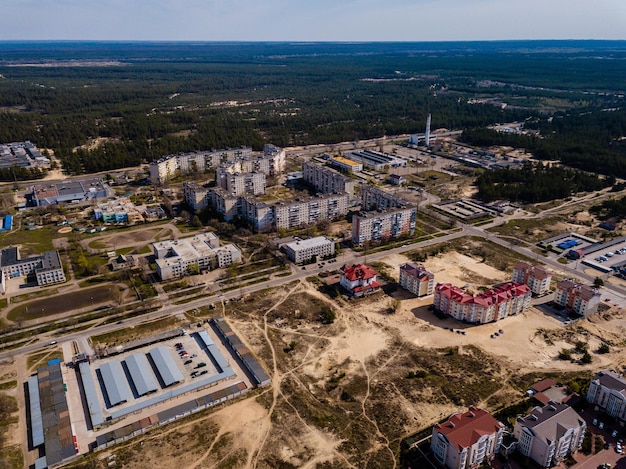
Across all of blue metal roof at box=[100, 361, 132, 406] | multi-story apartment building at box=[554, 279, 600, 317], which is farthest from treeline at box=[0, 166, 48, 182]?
multi-story apartment building at box=[554, 279, 600, 317]

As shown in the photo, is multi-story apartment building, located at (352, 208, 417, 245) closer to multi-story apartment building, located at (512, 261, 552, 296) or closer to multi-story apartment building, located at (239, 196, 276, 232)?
multi-story apartment building, located at (239, 196, 276, 232)

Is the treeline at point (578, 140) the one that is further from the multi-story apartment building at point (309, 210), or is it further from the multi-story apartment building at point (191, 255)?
the multi-story apartment building at point (191, 255)

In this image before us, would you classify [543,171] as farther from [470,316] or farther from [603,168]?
[470,316]

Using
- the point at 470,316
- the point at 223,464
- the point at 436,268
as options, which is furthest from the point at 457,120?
the point at 223,464

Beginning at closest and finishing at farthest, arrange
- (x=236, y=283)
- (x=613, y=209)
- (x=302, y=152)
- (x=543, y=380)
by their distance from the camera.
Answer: (x=543, y=380) < (x=236, y=283) < (x=613, y=209) < (x=302, y=152)

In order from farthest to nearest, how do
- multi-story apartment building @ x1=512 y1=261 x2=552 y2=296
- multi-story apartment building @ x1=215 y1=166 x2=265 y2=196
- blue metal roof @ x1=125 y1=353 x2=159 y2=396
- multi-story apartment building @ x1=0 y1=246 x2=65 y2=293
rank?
multi-story apartment building @ x1=215 y1=166 x2=265 y2=196 → multi-story apartment building @ x1=0 y1=246 x2=65 y2=293 → multi-story apartment building @ x1=512 y1=261 x2=552 y2=296 → blue metal roof @ x1=125 y1=353 x2=159 y2=396

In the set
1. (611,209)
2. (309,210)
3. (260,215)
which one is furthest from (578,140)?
(260,215)
